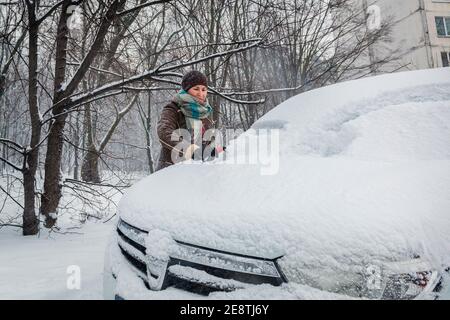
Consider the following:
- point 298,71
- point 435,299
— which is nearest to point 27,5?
point 435,299

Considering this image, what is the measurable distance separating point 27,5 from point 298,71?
18.9 ft

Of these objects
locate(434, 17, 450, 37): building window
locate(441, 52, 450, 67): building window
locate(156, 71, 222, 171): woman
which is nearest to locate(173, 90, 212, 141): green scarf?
locate(156, 71, 222, 171): woman

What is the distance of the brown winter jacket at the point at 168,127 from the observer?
9.24 feet

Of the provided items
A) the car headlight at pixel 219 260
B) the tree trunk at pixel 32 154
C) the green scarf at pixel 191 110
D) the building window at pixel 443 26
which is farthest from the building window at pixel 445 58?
the car headlight at pixel 219 260

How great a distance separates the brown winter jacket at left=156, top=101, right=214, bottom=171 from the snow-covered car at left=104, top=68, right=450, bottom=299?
839 mm

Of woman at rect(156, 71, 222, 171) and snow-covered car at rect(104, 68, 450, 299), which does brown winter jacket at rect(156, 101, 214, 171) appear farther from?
snow-covered car at rect(104, 68, 450, 299)

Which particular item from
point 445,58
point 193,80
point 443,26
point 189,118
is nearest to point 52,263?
point 189,118

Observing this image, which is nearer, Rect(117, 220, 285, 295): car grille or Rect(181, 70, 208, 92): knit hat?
Rect(117, 220, 285, 295): car grille

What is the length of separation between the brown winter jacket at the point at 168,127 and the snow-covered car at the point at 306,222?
84cm

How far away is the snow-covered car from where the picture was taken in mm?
1136

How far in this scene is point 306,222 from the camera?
122 cm

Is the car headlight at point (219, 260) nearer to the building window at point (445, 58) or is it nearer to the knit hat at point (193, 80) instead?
the knit hat at point (193, 80)

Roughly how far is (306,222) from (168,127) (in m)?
1.92

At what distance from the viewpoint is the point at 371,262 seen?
3.67ft
